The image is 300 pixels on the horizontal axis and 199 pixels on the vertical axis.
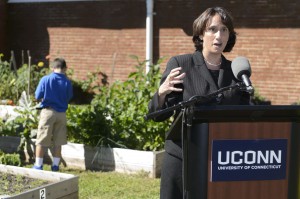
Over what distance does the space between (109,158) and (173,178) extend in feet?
13.7

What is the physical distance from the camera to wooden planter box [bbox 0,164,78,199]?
4.87 meters

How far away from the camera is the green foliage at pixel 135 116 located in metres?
6.98

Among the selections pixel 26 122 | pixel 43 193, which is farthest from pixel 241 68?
pixel 26 122

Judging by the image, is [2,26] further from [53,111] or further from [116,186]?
[116,186]

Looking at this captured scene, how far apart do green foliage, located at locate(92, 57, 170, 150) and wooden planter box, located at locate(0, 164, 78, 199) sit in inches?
69.7

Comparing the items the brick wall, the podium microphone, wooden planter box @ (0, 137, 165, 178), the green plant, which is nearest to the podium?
the podium microphone

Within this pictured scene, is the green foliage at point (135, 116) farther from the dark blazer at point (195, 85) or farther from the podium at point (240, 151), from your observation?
the podium at point (240, 151)

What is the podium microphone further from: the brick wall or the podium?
the brick wall

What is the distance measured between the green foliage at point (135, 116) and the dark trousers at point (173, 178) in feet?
13.1

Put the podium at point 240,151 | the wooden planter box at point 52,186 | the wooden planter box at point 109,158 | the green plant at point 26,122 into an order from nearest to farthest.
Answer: the podium at point 240,151
the wooden planter box at point 52,186
the wooden planter box at point 109,158
the green plant at point 26,122

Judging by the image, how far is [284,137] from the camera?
246cm

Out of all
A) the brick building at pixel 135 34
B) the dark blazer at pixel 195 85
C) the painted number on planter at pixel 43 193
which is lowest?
the painted number on planter at pixel 43 193

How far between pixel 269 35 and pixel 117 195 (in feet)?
21.5

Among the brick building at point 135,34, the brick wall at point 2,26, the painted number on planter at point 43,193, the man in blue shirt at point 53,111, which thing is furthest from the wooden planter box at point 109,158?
the brick wall at point 2,26
